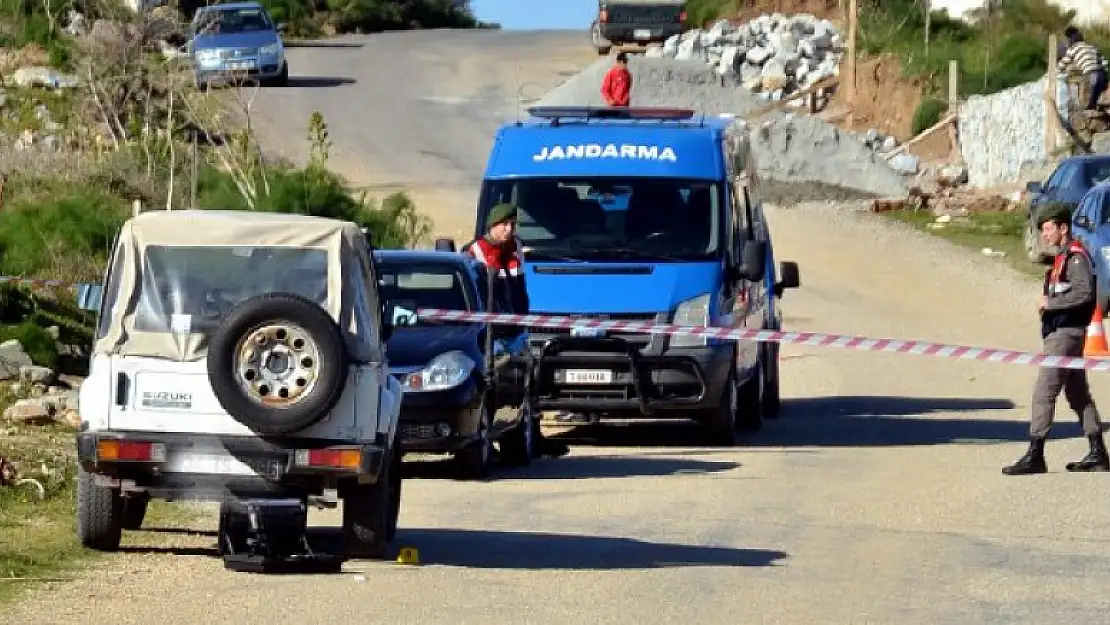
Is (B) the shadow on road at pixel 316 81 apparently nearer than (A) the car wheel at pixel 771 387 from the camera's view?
No

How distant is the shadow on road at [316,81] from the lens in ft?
174

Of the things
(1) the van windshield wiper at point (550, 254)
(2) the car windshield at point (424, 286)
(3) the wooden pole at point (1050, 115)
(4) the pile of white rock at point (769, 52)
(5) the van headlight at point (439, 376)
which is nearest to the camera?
(5) the van headlight at point (439, 376)

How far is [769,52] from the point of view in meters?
55.4

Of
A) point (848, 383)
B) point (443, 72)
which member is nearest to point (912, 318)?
point (848, 383)

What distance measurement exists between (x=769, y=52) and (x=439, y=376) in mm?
40573

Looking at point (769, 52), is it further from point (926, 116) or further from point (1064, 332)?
point (1064, 332)

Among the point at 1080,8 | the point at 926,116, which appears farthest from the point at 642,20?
the point at 1080,8

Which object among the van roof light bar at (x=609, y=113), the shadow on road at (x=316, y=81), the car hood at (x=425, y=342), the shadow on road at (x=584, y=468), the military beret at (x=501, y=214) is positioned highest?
the van roof light bar at (x=609, y=113)

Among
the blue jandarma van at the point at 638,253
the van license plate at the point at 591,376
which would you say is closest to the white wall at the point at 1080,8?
the blue jandarma van at the point at 638,253

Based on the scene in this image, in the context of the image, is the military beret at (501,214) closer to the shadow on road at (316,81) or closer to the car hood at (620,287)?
the car hood at (620,287)

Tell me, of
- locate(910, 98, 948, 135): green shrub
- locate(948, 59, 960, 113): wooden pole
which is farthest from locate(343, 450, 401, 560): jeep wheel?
locate(910, 98, 948, 135): green shrub

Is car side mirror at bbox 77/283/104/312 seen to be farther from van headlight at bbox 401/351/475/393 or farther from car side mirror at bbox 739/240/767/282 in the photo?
car side mirror at bbox 739/240/767/282

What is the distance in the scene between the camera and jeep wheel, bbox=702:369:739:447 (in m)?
18.2

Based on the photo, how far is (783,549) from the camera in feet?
41.7
